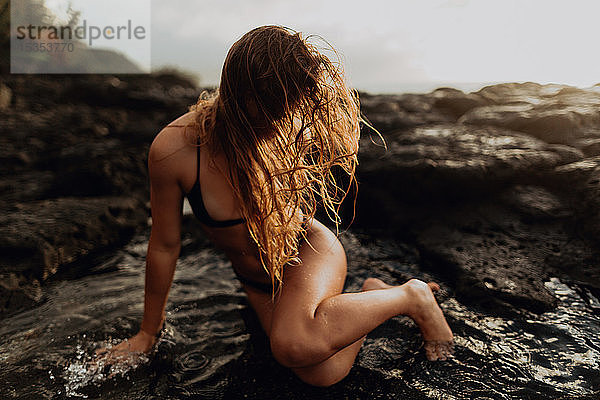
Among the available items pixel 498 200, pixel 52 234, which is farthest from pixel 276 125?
pixel 498 200

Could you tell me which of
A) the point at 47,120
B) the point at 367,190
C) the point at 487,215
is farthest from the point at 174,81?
the point at 487,215

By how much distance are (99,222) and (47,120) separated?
17.6ft

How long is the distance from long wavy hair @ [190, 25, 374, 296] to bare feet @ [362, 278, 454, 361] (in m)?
0.73

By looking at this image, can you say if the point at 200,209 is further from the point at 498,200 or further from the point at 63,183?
the point at 63,183

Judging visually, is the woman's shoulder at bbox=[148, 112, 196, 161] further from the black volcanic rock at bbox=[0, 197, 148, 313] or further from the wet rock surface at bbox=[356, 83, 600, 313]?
the wet rock surface at bbox=[356, 83, 600, 313]

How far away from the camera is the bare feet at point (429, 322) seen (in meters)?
2.39

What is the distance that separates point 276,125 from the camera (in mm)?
1927

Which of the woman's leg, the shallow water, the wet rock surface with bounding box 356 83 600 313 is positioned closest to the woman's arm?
the shallow water

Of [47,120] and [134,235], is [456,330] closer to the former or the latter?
[134,235]

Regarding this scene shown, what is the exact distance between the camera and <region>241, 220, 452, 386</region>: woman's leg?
203cm

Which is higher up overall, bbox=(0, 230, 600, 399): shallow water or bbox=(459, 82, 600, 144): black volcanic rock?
bbox=(459, 82, 600, 144): black volcanic rock

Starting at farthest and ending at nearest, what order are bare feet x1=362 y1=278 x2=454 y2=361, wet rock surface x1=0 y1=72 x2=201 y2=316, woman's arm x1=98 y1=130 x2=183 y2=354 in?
1. wet rock surface x1=0 y1=72 x2=201 y2=316
2. bare feet x1=362 y1=278 x2=454 y2=361
3. woman's arm x1=98 y1=130 x2=183 y2=354

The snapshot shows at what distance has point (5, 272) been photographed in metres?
3.18

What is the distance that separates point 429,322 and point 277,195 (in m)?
1.17
